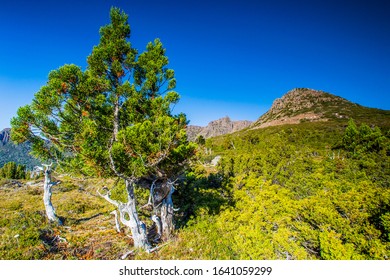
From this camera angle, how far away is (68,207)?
43.1 feet

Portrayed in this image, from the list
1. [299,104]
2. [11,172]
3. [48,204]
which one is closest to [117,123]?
[48,204]

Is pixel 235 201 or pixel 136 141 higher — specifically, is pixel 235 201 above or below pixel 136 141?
below

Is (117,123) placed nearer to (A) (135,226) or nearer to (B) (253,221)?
(A) (135,226)

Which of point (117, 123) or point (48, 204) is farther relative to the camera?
point (48, 204)

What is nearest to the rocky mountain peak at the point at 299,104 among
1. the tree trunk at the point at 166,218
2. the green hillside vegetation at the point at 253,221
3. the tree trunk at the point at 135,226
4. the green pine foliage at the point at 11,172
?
the green hillside vegetation at the point at 253,221

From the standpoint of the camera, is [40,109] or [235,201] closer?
[40,109]

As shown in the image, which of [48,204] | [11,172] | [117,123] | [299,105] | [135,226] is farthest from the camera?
[299,105]

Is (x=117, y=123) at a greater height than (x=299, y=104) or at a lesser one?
lesser

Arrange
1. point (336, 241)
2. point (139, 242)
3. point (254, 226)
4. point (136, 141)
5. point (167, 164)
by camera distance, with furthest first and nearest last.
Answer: point (167, 164) → point (139, 242) → point (254, 226) → point (136, 141) → point (336, 241)

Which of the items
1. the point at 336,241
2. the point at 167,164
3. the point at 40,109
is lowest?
the point at 336,241

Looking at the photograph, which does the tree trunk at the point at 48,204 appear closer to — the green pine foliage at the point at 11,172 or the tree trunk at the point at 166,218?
the tree trunk at the point at 166,218
